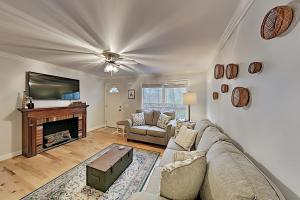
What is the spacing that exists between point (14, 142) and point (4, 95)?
1.13 m

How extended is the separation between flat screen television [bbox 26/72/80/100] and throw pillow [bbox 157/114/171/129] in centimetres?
304

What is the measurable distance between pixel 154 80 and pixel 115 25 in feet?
12.0

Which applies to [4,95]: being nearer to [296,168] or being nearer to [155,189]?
[155,189]

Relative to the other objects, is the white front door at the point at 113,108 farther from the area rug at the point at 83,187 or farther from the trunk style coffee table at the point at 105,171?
the trunk style coffee table at the point at 105,171

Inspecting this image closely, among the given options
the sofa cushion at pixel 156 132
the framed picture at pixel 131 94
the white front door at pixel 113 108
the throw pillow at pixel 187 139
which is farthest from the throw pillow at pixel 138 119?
the throw pillow at pixel 187 139

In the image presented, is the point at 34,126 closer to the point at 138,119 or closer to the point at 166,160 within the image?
the point at 138,119

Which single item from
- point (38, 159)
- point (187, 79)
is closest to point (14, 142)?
point (38, 159)

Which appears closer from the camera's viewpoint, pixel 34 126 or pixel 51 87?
pixel 34 126

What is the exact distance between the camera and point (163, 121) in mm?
4184

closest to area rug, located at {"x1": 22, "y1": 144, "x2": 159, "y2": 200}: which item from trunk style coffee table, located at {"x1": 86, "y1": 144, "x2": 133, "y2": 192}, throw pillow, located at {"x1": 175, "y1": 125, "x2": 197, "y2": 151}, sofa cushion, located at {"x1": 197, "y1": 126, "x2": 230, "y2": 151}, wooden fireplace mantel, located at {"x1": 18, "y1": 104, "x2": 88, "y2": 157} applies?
trunk style coffee table, located at {"x1": 86, "y1": 144, "x2": 133, "y2": 192}

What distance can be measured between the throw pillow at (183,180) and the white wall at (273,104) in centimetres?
53

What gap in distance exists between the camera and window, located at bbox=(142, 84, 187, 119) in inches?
197

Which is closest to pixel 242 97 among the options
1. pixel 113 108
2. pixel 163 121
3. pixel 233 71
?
pixel 233 71

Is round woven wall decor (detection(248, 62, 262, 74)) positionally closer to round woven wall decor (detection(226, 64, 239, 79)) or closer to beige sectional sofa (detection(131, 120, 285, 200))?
round woven wall decor (detection(226, 64, 239, 79))
